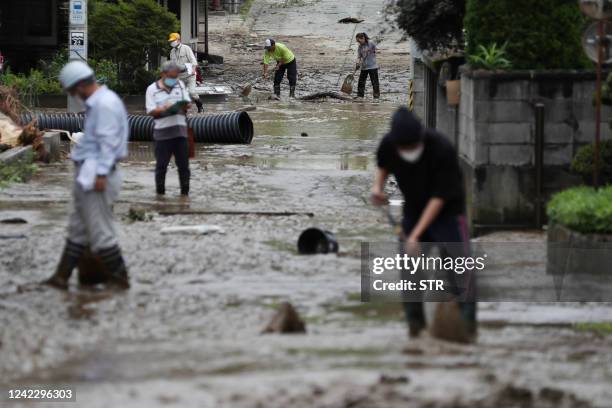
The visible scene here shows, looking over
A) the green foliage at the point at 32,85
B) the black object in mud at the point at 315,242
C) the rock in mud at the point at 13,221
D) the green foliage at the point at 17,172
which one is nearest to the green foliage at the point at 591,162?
the black object in mud at the point at 315,242

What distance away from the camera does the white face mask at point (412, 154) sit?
27.6 ft

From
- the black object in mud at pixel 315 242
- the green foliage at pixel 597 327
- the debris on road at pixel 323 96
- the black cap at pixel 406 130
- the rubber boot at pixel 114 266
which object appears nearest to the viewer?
the black cap at pixel 406 130

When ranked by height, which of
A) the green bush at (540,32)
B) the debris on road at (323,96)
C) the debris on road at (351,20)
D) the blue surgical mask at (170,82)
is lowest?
the debris on road at (323,96)

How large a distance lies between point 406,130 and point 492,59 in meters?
6.19

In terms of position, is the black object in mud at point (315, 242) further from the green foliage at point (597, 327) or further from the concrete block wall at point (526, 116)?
the green foliage at point (597, 327)

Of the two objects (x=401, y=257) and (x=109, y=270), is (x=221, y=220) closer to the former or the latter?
(x=109, y=270)

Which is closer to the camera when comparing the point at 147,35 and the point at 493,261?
the point at 493,261

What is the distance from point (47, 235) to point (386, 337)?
5372 mm

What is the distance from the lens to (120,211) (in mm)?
14938

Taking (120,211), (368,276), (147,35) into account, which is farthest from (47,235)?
(147,35)

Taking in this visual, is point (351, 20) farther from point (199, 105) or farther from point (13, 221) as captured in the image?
point (13, 221)

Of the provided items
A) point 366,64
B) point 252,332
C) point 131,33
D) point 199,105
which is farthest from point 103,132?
point 366,64

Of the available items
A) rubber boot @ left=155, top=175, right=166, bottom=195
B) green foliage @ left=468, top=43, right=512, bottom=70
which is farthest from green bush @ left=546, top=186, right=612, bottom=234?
rubber boot @ left=155, top=175, right=166, bottom=195

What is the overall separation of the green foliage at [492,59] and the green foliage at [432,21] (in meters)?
2.67
